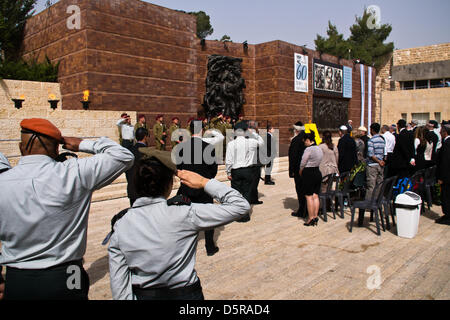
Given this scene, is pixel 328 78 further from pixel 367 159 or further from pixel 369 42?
pixel 369 42

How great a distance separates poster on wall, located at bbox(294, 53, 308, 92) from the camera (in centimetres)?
1842

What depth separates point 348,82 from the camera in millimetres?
22609

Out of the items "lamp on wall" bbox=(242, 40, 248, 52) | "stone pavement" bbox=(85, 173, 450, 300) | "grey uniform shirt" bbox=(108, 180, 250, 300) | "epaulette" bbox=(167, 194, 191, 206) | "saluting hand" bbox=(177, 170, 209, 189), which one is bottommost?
"stone pavement" bbox=(85, 173, 450, 300)

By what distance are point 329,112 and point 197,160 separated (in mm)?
17732

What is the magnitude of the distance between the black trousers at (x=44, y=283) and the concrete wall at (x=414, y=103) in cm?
3156

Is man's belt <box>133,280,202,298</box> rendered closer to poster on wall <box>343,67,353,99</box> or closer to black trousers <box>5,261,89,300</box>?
black trousers <box>5,261,89,300</box>

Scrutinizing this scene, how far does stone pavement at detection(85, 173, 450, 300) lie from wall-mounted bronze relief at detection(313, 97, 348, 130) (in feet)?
46.0

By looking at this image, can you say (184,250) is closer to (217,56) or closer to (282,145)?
(217,56)

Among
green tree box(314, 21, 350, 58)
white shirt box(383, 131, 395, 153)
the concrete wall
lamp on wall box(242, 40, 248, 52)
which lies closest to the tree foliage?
green tree box(314, 21, 350, 58)

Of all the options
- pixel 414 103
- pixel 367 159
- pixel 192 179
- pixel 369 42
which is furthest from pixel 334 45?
pixel 192 179

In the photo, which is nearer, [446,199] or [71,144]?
[71,144]

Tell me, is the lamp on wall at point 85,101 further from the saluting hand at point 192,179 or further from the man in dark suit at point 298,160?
the saluting hand at point 192,179

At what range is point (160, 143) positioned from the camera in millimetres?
11984
